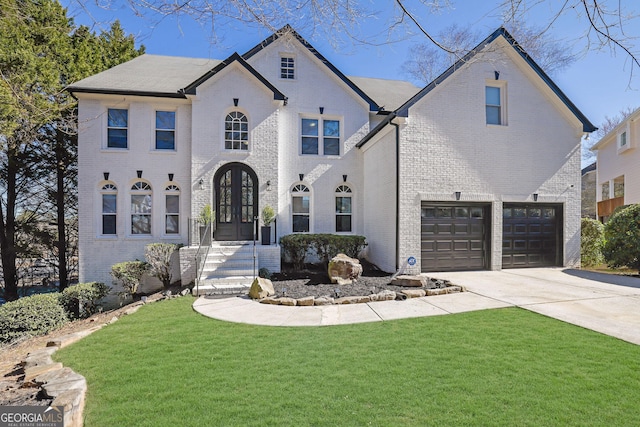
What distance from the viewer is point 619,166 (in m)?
18.9

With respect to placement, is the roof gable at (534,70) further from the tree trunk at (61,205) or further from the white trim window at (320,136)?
the tree trunk at (61,205)

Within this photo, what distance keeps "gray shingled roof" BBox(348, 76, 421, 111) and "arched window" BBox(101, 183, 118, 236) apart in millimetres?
11294

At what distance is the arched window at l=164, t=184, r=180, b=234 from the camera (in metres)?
11.5

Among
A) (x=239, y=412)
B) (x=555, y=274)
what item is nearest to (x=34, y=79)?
(x=239, y=412)

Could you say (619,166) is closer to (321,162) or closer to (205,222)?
(321,162)

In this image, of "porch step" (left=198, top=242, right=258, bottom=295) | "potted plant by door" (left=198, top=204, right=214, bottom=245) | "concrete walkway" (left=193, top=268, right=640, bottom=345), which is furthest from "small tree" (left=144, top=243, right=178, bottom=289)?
"concrete walkway" (left=193, top=268, right=640, bottom=345)

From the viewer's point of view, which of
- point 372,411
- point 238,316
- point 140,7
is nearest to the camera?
point 372,411

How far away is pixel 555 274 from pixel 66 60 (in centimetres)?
1985

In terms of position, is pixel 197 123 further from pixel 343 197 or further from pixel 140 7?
pixel 140 7

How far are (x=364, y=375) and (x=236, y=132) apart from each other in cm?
1001

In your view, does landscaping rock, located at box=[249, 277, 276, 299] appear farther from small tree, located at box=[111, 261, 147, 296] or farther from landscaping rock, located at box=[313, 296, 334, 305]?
small tree, located at box=[111, 261, 147, 296]

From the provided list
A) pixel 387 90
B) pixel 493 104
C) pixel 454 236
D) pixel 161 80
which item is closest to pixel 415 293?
pixel 454 236

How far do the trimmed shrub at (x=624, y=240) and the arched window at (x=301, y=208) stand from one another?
1050 centimetres

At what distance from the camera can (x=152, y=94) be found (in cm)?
1096
